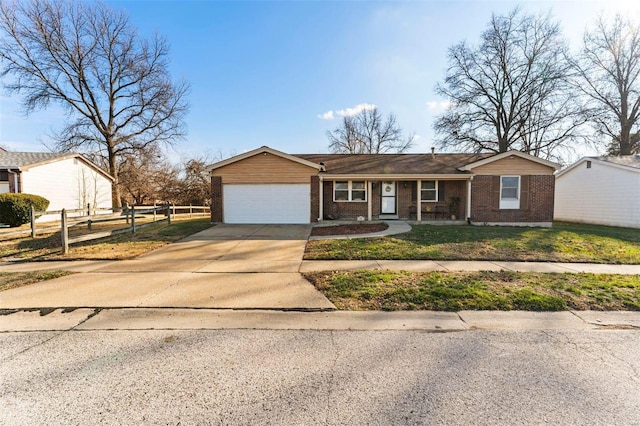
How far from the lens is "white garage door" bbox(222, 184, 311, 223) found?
46.8 feet

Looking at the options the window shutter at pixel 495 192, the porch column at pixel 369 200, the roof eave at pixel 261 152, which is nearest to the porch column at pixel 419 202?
the porch column at pixel 369 200

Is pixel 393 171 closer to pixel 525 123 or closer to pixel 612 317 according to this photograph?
pixel 612 317

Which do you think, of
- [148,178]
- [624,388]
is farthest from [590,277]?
[148,178]

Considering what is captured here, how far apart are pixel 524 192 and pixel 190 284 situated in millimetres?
15708

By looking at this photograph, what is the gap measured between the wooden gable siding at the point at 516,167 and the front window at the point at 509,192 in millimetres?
358

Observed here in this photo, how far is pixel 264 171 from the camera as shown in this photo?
14.2 meters

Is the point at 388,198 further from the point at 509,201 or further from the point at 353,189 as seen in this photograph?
the point at 509,201

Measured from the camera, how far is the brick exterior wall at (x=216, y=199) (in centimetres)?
1423

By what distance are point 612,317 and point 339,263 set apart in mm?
4589

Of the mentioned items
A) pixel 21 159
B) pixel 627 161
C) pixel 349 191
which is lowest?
pixel 349 191

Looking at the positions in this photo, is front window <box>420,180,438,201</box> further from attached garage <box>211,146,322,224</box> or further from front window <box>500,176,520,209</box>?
attached garage <box>211,146,322,224</box>

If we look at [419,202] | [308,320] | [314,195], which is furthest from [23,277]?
[419,202]

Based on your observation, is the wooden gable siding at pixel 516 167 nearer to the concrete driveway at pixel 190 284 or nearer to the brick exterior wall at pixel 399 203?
the brick exterior wall at pixel 399 203

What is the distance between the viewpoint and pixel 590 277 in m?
5.76
